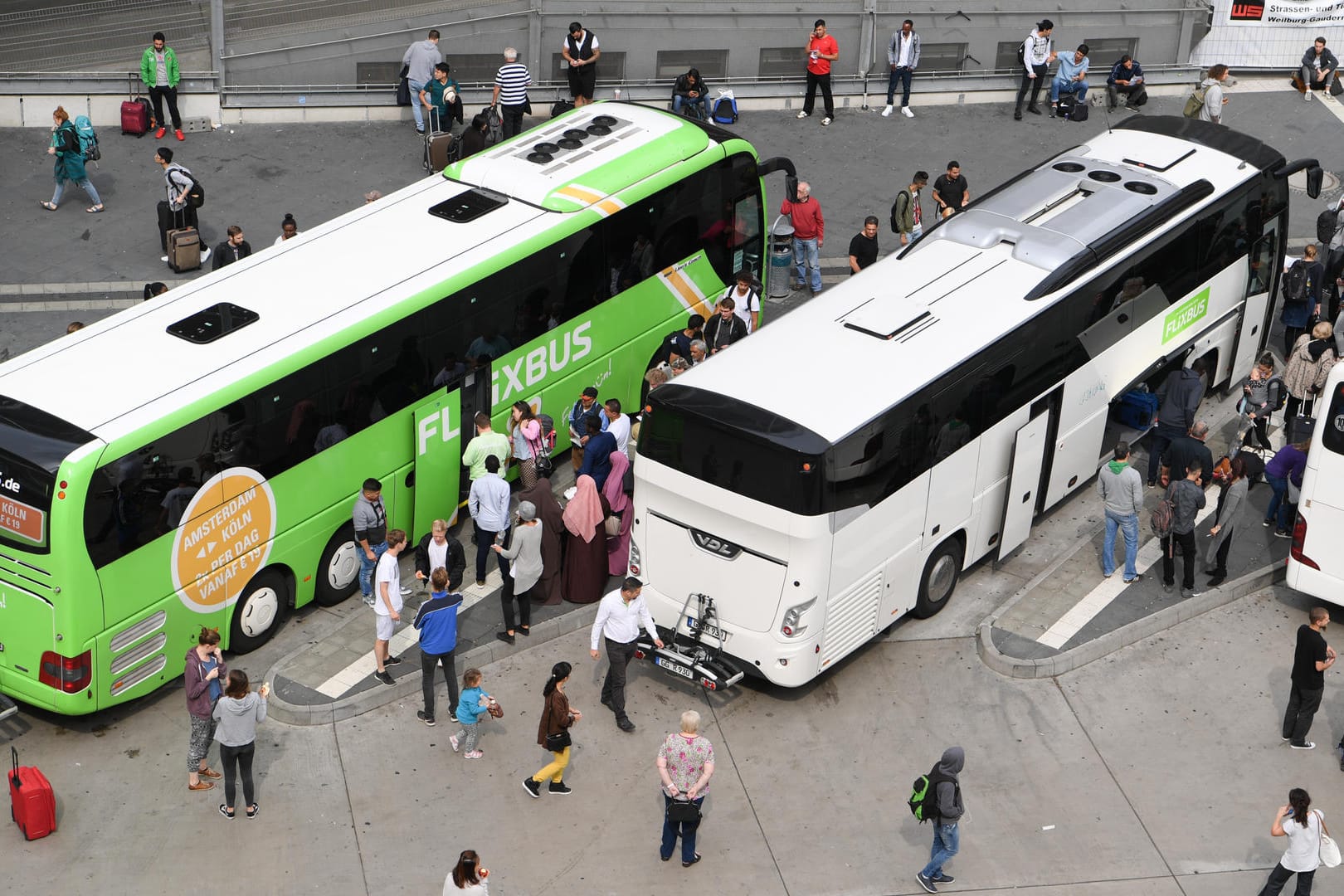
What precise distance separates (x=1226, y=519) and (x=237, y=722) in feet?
33.2

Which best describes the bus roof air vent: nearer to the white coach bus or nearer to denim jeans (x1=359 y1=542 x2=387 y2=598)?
denim jeans (x1=359 y1=542 x2=387 y2=598)

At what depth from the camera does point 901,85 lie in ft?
97.0

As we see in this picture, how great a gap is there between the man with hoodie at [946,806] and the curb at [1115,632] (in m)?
3.17

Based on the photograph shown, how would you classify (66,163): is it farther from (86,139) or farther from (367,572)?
(367,572)

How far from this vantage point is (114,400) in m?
14.9

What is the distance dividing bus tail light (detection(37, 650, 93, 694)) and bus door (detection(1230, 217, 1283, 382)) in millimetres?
13640

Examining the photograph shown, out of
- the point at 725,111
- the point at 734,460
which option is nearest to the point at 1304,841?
the point at 734,460

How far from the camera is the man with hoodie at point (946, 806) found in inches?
520

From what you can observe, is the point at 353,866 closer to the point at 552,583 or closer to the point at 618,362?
the point at 552,583

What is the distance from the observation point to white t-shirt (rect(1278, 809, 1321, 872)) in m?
13.1

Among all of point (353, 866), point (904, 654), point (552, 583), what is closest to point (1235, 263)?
point (904, 654)

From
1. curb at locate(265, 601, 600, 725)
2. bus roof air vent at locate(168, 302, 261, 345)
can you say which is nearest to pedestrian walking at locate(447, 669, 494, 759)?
curb at locate(265, 601, 600, 725)

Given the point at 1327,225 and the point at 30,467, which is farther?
the point at 1327,225

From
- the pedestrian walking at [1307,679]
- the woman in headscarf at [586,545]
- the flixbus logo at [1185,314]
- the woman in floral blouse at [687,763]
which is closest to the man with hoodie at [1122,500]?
the flixbus logo at [1185,314]
